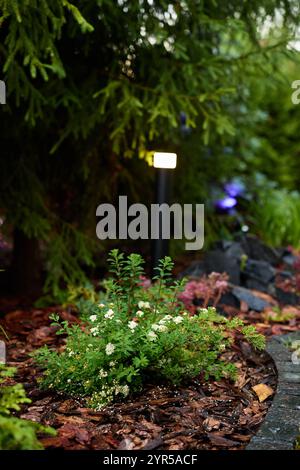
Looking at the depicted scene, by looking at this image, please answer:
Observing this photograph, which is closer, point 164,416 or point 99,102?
point 164,416

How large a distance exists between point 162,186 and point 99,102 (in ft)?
2.69

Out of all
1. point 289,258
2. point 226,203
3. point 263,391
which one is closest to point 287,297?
point 289,258

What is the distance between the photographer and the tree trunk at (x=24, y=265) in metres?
5.00

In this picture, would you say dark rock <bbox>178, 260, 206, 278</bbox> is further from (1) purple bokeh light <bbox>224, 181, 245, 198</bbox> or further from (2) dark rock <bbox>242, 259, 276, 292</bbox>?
(1) purple bokeh light <bbox>224, 181, 245, 198</bbox>

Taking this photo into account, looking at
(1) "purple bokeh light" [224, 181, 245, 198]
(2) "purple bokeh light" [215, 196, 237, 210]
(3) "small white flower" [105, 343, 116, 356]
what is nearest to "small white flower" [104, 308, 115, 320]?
(3) "small white flower" [105, 343, 116, 356]

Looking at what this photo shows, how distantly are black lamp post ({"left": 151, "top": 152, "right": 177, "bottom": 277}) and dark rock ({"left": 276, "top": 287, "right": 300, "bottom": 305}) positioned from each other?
124 cm

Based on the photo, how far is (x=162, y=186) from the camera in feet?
14.0

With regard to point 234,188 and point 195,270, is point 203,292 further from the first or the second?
point 234,188

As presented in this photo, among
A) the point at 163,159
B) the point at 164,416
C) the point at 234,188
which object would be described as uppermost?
the point at 234,188

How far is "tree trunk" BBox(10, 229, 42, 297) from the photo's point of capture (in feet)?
16.4

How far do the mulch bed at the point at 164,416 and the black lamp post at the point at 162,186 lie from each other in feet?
4.24

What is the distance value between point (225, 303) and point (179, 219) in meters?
1.54

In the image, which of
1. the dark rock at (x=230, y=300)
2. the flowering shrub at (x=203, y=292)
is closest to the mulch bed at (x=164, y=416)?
the flowering shrub at (x=203, y=292)

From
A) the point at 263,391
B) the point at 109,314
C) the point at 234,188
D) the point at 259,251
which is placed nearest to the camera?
the point at 109,314
